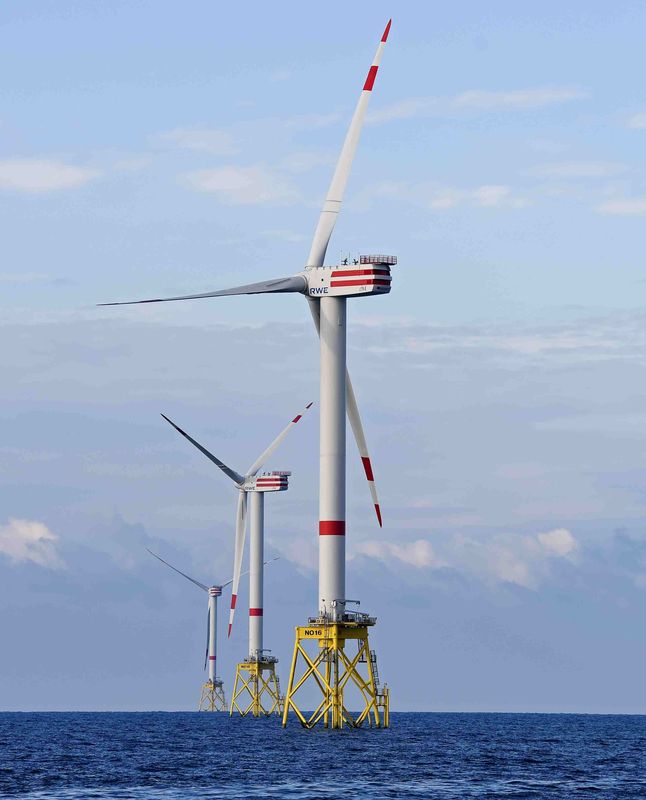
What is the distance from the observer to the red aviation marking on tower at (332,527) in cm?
12850

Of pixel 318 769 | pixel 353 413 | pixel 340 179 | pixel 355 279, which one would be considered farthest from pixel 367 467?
pixel 318 769

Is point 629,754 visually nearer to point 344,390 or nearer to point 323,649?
point 323,649

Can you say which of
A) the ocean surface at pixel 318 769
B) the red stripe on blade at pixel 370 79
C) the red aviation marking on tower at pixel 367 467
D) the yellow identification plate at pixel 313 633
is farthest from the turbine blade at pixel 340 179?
the ocean surface at pixel 318 769

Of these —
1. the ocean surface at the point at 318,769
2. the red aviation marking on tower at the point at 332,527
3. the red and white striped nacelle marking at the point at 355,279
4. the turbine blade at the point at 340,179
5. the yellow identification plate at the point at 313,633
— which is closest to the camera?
the ocean surface at the point at 318,769

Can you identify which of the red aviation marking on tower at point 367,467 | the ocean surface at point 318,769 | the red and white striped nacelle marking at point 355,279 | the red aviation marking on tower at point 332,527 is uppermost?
the red and white striped nacelle marking at point 355,279

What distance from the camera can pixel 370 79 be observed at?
138 meters

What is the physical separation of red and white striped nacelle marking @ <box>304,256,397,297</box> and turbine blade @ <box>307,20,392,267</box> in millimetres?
5144

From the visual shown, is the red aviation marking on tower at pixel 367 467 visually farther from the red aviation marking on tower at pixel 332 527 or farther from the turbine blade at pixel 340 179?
the turbine blade at pixel 340 179

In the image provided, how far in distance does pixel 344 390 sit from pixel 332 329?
580cm

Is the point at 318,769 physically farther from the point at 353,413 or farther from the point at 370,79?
the point at 370,79

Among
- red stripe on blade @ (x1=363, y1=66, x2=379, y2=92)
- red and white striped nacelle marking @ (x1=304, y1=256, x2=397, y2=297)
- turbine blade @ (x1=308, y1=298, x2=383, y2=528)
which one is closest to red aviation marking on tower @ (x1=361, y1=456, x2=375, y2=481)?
turbine blade @ (x1=308, y1=298, x2=383, y2=528)

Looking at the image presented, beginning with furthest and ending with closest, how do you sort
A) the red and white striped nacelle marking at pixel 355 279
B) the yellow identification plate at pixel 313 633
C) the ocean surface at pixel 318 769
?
the yellow identification plate at pixel 313 633
the red and white striped nacelle marking at pixel 355 279
the ocean surface at pixel 318 769

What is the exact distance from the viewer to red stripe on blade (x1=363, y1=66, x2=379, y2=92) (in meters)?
138

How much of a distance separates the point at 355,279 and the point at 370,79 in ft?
70.1
